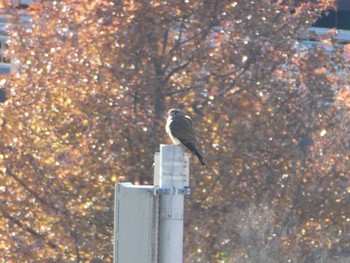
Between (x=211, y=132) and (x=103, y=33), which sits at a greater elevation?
(x=103, y=33)

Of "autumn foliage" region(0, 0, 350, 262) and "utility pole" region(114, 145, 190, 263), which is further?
"autumn foliage" region(0, 0, 350, 262)

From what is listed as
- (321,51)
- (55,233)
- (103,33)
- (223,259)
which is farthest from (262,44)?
(55,233)

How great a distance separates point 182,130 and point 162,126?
155 cm

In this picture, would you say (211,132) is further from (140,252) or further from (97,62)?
(140,252)

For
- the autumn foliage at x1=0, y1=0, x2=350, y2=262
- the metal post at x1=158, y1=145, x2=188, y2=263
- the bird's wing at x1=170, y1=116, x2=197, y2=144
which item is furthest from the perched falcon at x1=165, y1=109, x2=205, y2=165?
the metal post at x1=158, y1=145, x2=188, y2=263

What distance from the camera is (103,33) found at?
27.5ft

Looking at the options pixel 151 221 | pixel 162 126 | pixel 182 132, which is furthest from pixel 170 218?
pixel 162 126

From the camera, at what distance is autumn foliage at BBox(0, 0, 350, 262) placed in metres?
8.12

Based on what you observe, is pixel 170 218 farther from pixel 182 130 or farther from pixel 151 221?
pixel 182 130

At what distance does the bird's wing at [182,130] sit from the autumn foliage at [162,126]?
1.36 m

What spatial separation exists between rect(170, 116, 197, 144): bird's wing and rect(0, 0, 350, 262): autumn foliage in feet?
4.47

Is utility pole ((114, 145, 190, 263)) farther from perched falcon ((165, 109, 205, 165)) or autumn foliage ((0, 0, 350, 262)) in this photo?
autumn foliage ((0, 0, 350, 262))

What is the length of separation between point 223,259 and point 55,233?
151 centimetres

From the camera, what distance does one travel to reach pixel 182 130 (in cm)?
659
